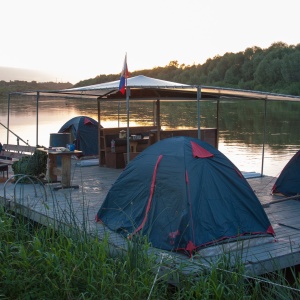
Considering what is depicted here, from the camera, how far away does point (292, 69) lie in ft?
147

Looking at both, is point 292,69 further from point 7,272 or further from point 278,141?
point 7,272

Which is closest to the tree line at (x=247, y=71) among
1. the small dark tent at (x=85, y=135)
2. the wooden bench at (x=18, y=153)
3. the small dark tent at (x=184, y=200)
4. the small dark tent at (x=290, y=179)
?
the small dark tent at (x=85, y=135)

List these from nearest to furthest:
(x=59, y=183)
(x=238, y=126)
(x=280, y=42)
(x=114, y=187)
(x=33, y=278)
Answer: (x=33, y=278)
(x=114, y=187)
(x=59, y=183)
(x=238, y=126)
(x=280, y=42)

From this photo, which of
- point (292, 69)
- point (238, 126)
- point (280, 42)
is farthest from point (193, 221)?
point (280, 42)

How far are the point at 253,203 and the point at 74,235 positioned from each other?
2.23 m

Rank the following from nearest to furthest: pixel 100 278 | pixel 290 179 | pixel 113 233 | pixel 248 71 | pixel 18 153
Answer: pixel 100 278 < pixel 113 233 < pixel 290 179 < pixel 18 153 < pixel 248 71

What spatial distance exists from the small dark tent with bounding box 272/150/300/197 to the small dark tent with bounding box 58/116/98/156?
6963 millimetres

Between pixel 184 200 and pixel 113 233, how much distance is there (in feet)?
3.20

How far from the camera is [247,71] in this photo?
5206cm

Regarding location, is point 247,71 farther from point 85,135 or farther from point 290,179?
point 290,179

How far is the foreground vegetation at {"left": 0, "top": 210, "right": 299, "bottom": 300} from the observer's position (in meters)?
4.44

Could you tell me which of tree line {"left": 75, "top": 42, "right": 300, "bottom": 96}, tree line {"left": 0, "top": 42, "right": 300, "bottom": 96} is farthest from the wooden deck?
tree line {"left": 75, "top": 42, "right": 300, "bottom": 96}

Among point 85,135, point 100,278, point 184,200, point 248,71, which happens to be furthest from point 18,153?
point 248,71

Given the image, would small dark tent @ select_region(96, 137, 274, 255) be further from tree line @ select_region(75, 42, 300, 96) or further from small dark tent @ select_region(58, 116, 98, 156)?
tree line @ select_region(75, 42, 300, 96)
